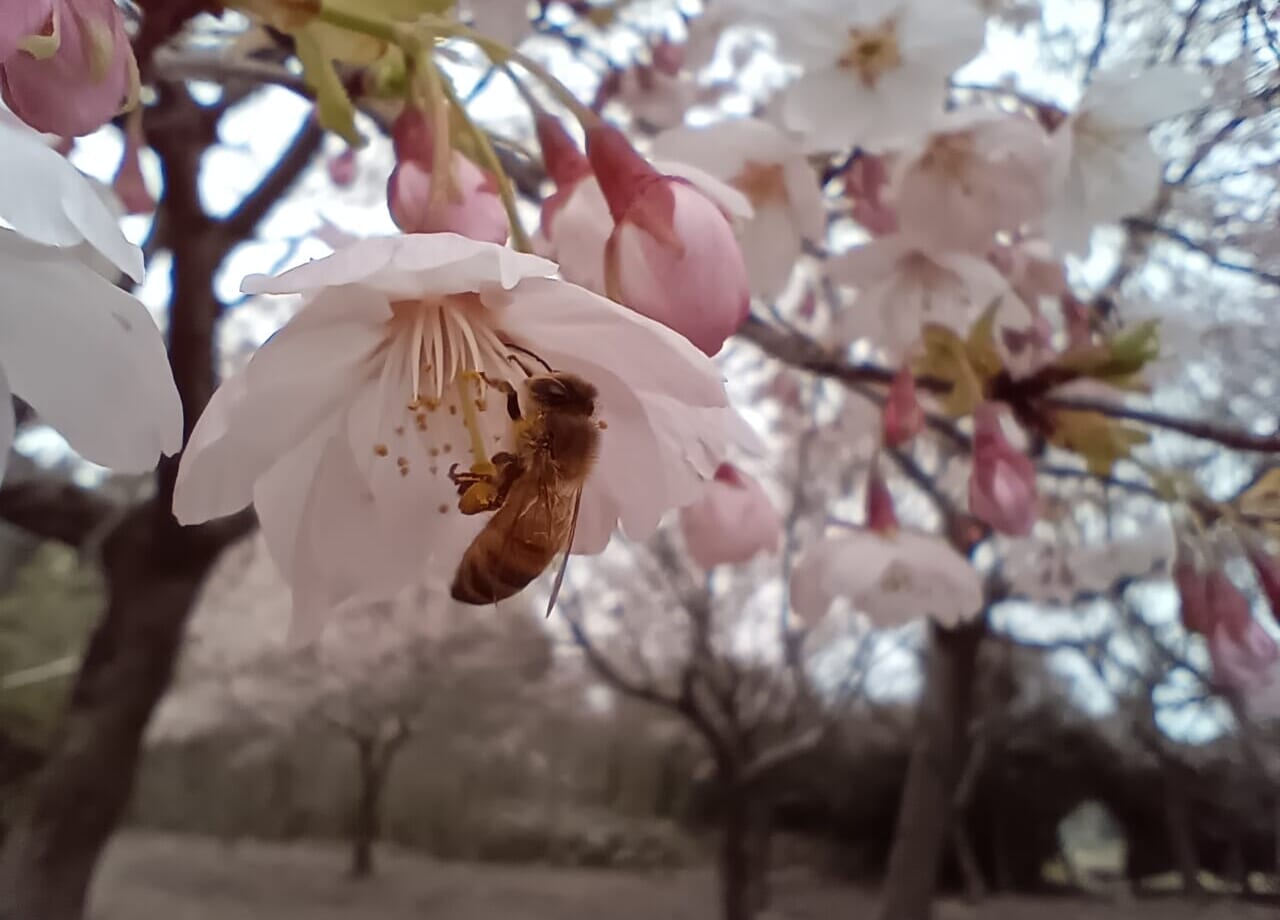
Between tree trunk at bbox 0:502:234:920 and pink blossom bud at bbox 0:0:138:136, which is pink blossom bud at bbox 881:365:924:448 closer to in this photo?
pink blossom bud at bbox 0:0:138:136

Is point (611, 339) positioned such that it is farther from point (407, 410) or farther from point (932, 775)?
point (932, 775)

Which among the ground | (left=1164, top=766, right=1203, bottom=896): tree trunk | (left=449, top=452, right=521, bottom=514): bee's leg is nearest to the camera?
(left=449, top=452, right=521, bottom=514): bee's leg

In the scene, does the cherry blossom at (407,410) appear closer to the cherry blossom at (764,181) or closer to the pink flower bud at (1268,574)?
the cherry blossom at (764,181)

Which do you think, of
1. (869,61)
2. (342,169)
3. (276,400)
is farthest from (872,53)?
(342,169)

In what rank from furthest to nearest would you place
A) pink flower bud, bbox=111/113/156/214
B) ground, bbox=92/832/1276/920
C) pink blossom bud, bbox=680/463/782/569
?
1. ground, bbox=92/832/1276/920
2. pink flower bud, bbox=111/113/156/214
3. pink blossom bud, bbox=680/463/782/569

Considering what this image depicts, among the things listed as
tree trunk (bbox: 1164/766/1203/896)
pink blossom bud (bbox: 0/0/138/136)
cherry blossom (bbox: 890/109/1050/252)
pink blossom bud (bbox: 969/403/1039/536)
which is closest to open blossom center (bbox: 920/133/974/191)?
cherry blossom (bbox: 890/109/1050/252)

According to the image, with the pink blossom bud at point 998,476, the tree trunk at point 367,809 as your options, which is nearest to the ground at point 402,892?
the tree trunk at point 367,809
